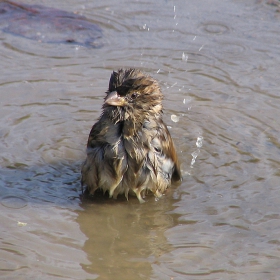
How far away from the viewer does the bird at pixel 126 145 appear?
4.84 m

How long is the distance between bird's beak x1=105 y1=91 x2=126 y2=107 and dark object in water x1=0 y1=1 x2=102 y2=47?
2.95m

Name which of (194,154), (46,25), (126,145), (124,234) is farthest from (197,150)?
(46,25)

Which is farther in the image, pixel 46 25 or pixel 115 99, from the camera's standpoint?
pixel 46 25

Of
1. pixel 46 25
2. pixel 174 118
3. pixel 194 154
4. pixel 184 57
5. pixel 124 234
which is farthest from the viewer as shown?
pixel 46 25

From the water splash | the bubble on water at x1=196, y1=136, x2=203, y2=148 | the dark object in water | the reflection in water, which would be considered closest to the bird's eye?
the reflection in water

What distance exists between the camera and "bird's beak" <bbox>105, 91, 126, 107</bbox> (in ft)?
15.6

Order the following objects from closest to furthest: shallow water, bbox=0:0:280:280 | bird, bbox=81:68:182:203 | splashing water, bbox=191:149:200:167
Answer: shallow water, bbox=0:0:280:280 < bird, bbox=81:68:182:203 < splashing water, bbox=191:149:200:167

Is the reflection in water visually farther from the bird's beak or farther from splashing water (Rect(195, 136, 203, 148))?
splashing water (Rect(195, 136, 203, 148))

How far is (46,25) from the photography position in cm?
811

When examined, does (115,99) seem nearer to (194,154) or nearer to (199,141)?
(194,154)

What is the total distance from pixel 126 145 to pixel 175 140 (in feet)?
4.13

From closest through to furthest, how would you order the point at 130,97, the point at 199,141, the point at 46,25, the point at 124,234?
the point at 124,234 → the point at 130,97 → the point at 199,141 → the point at 46,25

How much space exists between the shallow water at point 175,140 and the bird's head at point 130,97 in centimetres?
71

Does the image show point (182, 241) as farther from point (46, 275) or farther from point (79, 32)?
point (79, 32)
